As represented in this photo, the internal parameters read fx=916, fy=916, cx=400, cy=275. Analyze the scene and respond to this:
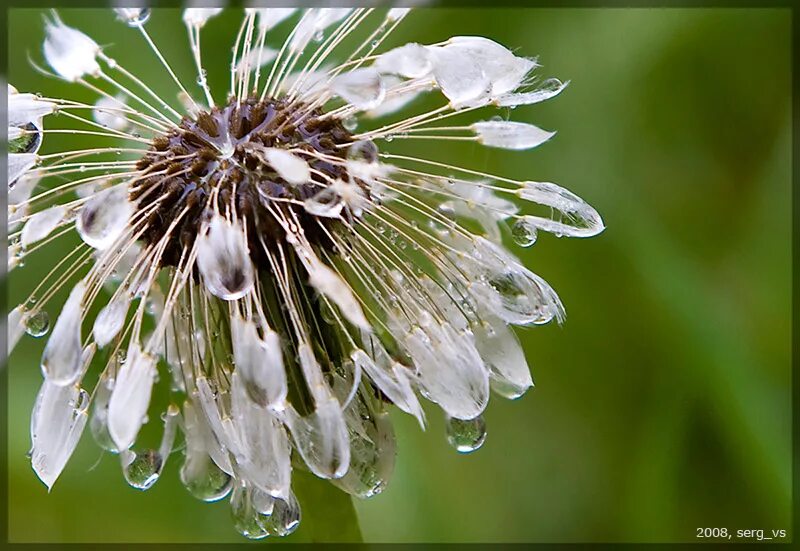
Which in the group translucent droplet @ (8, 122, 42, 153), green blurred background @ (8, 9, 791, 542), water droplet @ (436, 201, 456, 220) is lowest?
green blurred background @ (8, 9, 791, 542)

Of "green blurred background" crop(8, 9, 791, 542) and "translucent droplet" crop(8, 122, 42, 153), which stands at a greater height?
"translucent droplet" crop(8, 122, 42, 153)

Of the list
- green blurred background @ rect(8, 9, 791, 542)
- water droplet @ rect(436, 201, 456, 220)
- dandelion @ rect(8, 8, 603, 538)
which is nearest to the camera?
dandelion @ rect(8, 8, 603, 538)

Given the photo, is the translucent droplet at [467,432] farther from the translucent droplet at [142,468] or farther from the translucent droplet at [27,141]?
the translucent droplet at [27,141]

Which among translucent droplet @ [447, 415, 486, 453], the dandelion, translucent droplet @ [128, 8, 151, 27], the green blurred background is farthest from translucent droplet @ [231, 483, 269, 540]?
translucent droplet @ [128, 8, 151, 27]

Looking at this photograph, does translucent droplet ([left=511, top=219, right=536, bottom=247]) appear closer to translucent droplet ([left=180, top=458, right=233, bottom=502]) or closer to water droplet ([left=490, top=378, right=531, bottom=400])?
water droplet ([left=490, top=378, right=531, bottom=400])

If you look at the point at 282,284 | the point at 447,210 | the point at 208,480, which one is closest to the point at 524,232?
the point at 447,210

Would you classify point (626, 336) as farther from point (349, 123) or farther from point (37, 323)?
point (37, 323)
